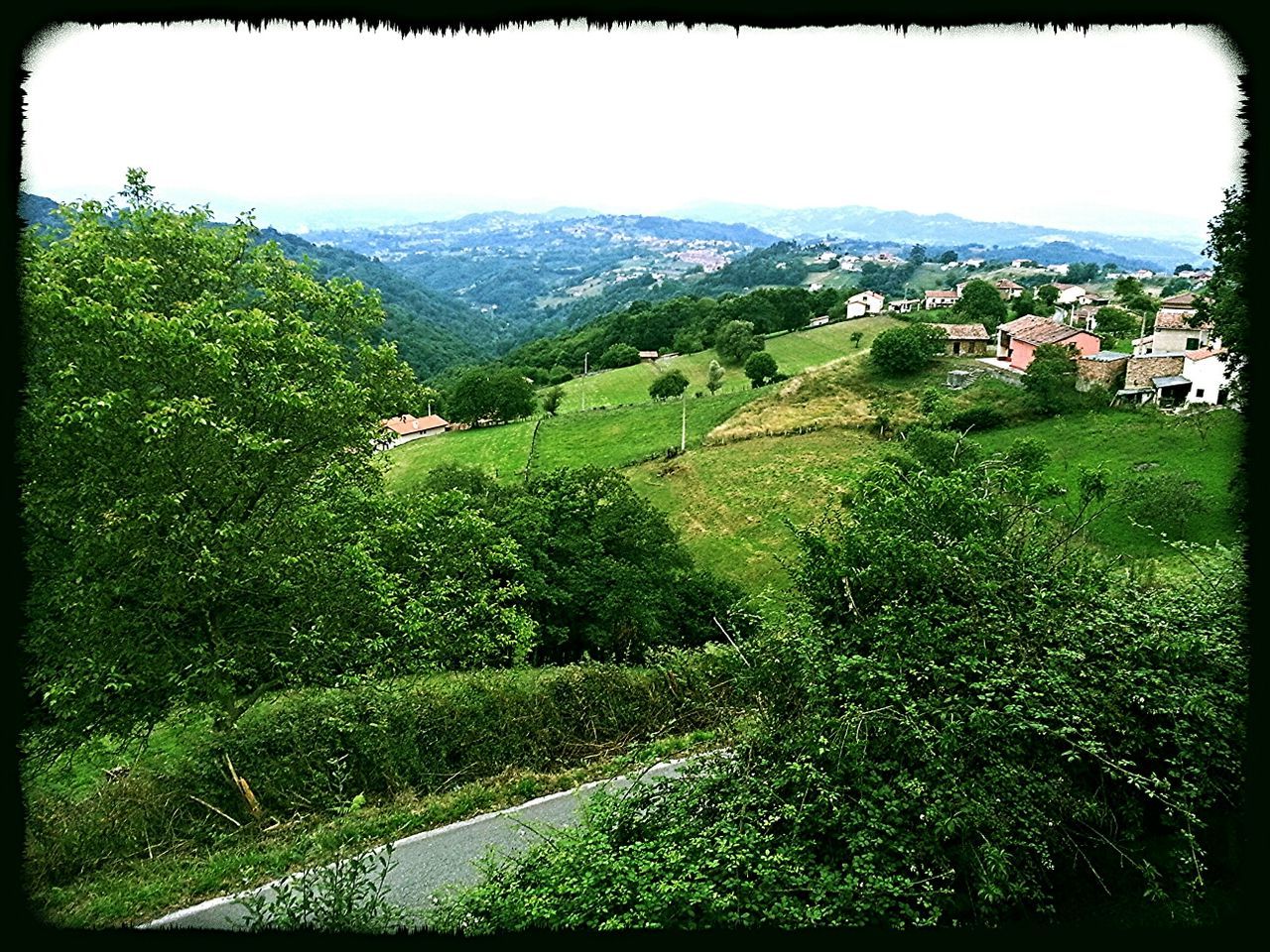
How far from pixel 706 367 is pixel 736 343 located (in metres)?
4.36

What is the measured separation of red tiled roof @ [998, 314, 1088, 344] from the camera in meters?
41.7

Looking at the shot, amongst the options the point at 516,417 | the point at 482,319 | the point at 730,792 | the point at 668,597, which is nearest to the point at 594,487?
the point at 668,597

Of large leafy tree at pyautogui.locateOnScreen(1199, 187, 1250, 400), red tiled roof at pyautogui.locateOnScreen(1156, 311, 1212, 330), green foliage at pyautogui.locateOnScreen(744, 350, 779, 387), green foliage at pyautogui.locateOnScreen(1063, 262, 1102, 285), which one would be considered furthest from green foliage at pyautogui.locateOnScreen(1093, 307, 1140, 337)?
green foliage at pyautogui.locateOnScreen(1063, 262, 1102, 285)

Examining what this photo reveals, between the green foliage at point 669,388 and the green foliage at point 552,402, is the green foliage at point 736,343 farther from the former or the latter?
the green foliage at point 552,402

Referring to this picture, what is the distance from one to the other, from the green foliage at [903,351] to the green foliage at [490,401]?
27.4 meters

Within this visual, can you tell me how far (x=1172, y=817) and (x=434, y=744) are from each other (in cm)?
719

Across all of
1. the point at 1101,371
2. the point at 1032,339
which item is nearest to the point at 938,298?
the point at 1032,339

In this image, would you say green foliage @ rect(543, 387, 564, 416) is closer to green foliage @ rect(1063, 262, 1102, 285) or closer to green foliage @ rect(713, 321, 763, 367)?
green foliage @ rect(713, 321, 763, 367)

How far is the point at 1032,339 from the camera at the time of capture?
42.7 meters

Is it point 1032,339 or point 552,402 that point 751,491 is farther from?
point 552,402

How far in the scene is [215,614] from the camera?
324 inches

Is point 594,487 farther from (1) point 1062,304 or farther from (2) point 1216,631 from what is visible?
(1) point 1062,304

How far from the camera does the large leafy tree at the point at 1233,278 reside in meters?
3.47

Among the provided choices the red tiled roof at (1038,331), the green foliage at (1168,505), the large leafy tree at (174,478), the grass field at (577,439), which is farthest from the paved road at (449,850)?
the red tiled roof at (1038,331)
